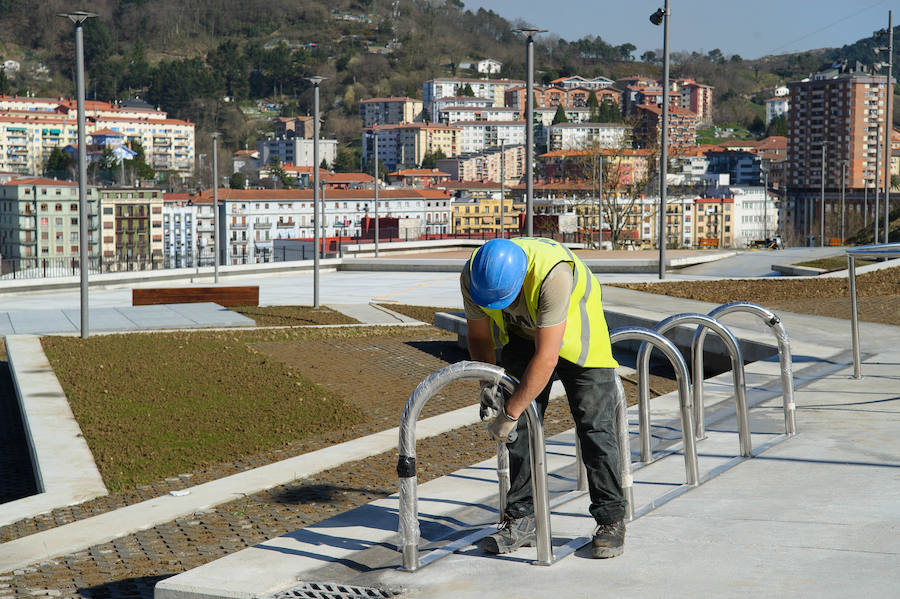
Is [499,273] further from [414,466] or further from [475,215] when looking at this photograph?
[475,215]

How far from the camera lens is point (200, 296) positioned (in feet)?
71.8

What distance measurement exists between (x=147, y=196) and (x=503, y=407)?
126 metres

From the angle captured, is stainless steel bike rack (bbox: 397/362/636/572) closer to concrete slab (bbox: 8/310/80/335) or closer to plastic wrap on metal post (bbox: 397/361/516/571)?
plastic wrap on metal post (bbox: 397/361/516/571)

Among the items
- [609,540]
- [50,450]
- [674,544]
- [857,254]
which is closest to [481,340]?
[609,540]

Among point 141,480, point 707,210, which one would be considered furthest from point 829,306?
point 707,210

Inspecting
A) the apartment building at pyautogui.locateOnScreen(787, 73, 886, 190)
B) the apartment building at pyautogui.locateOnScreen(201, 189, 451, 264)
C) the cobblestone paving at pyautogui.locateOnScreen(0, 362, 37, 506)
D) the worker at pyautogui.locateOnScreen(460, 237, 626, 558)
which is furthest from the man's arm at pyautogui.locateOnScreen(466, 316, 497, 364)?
the apartment building at pyautogui.locateOnScreen(787, 73, 886, 190)

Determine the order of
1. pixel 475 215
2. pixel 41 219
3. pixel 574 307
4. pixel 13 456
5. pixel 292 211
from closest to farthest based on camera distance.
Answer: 1. pixel 574 307
2. pixel 13 456
3. pixel 41 219
4. pixel 292 211
5. pixel 475 215

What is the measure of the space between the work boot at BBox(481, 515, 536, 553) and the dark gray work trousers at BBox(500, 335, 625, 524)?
0.04 meters

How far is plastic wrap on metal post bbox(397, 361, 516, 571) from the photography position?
453 cm

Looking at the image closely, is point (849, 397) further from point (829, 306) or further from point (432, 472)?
point (829, 306)

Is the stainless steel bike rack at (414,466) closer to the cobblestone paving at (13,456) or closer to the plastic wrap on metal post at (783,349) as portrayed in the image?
the plastic wrap on metal post at (783,349)

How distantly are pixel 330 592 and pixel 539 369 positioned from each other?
52.2 inches

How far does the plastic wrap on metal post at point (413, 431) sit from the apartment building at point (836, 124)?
163911mm

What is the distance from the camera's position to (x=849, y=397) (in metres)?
8.79
